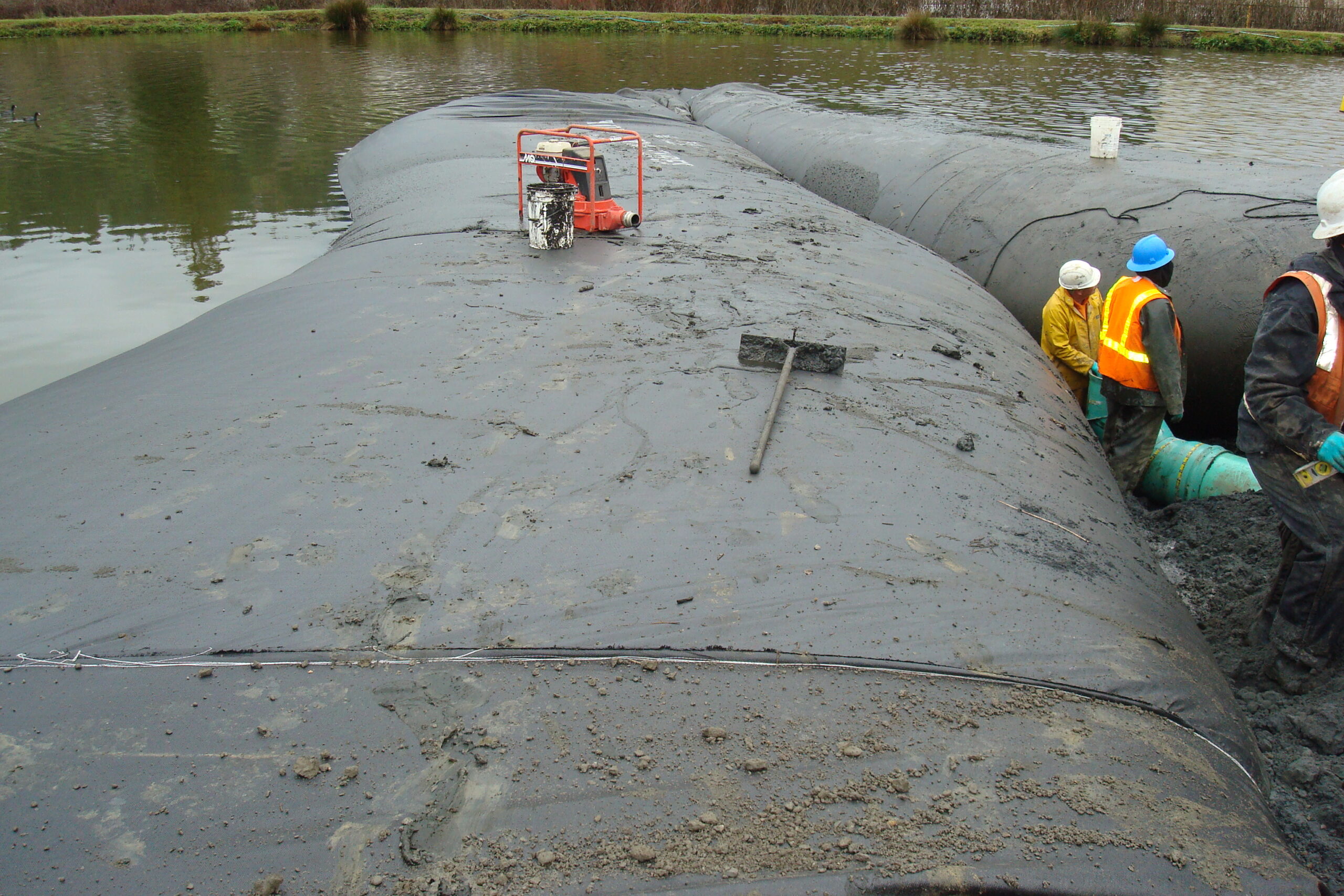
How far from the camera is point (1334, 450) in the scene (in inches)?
113

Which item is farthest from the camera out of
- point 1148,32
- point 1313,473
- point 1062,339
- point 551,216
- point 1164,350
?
point 1148,32

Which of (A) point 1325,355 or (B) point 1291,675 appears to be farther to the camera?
(B) point 1291,675

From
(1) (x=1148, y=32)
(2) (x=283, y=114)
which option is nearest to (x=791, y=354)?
(2) (x=283, y=114)

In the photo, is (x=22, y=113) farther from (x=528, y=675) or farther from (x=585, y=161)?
(x=528, y=675)

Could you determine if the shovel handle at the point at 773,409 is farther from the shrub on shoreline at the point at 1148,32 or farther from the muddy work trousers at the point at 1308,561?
the shrub on shoreline at the point at 1148,32

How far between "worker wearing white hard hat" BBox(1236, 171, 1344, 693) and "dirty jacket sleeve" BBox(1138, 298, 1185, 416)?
1.37 m

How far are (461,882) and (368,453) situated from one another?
1.69m

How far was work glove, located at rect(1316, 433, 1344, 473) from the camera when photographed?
9.39ft

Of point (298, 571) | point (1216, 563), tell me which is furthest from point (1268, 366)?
point (298, 571)

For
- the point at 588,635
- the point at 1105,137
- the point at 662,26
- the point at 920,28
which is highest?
the point at 662,26

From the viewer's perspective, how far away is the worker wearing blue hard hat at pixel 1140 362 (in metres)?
4.54

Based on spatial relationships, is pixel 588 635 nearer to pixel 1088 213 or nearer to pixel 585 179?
pixel 585 179

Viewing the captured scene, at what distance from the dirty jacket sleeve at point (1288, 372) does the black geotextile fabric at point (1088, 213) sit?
2.40 metres

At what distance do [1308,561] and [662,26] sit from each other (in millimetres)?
32710
